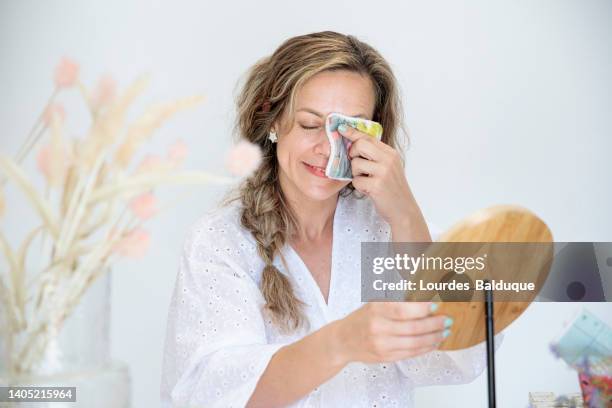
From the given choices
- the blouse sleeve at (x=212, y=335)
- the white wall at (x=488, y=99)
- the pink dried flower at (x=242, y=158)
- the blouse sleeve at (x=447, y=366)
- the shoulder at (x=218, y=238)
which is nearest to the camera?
the pink dried flower at (x=242, y=158)

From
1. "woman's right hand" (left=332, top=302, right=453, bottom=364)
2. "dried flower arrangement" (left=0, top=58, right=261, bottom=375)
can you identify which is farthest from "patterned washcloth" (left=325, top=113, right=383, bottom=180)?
"dried flower arrangement" (left=0, top=58, right=261, bottom=375)

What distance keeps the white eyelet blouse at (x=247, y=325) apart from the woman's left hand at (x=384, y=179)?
0.15 m

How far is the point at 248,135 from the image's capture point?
1.74m

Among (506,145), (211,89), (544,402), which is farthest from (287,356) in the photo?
(506,145)

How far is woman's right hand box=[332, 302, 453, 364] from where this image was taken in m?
1.05

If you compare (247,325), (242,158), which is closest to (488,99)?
(247,325)

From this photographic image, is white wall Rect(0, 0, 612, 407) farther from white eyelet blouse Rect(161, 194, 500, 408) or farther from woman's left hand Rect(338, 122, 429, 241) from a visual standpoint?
woman's left hand Rect(338, 122, 429, 241)

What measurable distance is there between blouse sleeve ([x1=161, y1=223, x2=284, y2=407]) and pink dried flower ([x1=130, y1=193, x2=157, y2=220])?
0.43m

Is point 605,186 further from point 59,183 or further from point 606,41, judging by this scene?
point 59,183

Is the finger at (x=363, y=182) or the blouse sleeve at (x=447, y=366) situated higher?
the finger at (x=363, y=182)

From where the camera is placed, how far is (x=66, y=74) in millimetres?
972

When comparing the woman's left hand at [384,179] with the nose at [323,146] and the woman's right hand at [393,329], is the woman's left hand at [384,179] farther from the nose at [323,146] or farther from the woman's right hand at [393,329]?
the woman's right hand at [393,329]

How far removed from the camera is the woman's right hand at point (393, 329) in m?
1.05

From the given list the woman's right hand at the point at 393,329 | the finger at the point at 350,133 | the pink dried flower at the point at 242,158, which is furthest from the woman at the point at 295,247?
the pink dried flower at the point at 242,158
